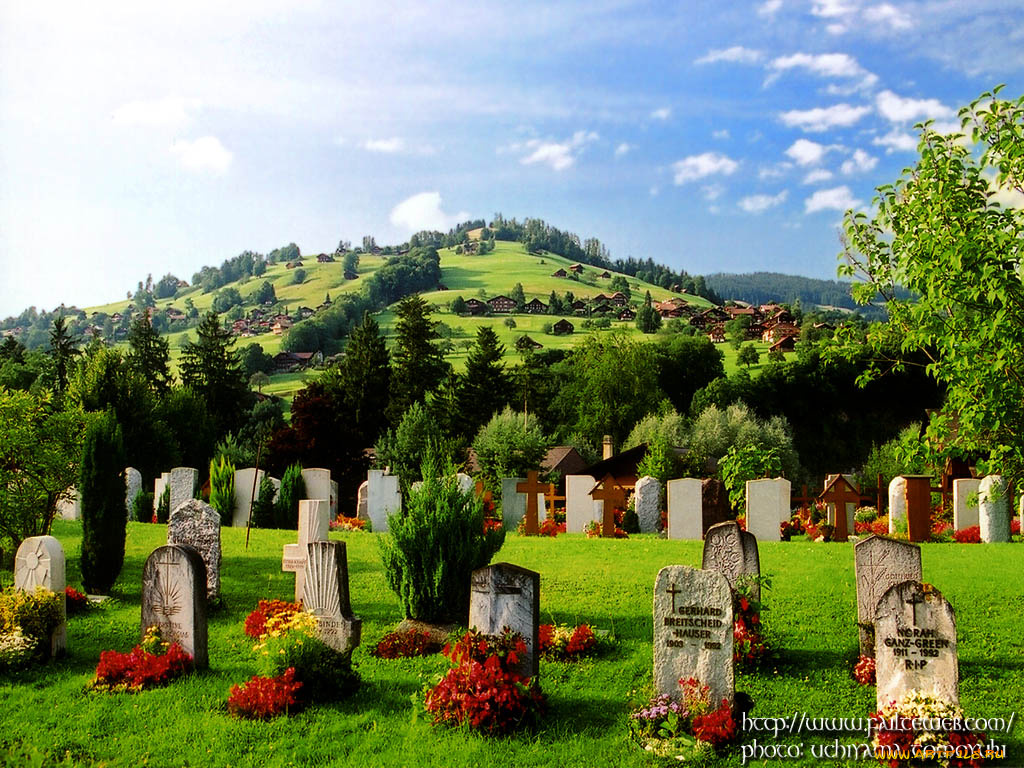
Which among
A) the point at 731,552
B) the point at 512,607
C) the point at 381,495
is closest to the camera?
the point at 512,607

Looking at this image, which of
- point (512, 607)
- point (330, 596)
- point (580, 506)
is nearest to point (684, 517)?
point (580, 506)

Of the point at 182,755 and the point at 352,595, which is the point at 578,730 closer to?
the point at 182,755

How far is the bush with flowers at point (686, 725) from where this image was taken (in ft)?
26.0

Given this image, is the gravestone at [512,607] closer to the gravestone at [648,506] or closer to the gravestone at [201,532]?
the gravestone at [201,532]

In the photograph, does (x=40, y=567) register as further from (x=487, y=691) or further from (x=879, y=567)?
(x=879, y=567)

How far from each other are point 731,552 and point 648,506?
13914mm

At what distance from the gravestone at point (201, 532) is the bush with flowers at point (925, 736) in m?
10.2

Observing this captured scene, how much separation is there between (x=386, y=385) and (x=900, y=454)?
150 feet

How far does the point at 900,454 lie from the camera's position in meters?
11.1

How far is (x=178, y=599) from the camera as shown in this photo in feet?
35.3

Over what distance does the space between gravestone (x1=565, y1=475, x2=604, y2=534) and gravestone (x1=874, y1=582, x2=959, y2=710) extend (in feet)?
52.5

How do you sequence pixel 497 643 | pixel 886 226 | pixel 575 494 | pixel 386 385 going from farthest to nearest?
pixel 386 385, pixel 575 494, pixel 886 226, pixel 497 643

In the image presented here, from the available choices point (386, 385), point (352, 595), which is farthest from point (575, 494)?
point (386, 385)

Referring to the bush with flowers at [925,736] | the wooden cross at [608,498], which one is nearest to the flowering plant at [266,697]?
the bush with flowers at [925,736]
